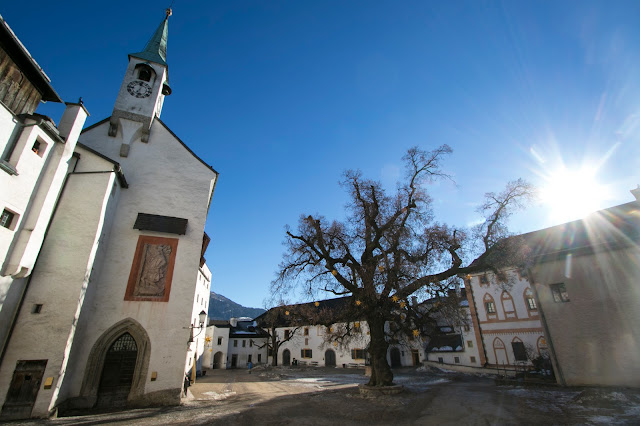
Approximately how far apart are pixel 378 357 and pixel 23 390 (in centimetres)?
1517

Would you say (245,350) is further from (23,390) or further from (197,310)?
(23,390)

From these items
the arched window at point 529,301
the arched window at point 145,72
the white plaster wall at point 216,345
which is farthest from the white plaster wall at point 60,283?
the white plaster wall at point 216,345

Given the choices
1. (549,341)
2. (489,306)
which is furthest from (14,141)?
(489,306)

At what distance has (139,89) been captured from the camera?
752 inches

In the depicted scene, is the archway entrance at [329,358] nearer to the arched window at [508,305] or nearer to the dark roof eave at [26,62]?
the arched window at [508,305]

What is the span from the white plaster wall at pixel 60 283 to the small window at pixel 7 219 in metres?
1.58

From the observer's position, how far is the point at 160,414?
1123 centimetres

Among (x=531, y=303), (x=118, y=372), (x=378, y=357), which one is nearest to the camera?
(x=118, y=372)

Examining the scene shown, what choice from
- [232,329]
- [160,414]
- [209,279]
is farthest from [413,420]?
[232,329]

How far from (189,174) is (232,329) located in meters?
46.0

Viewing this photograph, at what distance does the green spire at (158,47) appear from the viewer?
2045cm

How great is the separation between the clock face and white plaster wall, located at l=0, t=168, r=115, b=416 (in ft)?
25.7

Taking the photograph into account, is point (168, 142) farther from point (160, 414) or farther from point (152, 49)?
point (160, 414)

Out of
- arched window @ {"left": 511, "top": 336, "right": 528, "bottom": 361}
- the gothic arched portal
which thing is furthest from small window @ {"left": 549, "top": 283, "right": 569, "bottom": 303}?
the gothic arched portal
